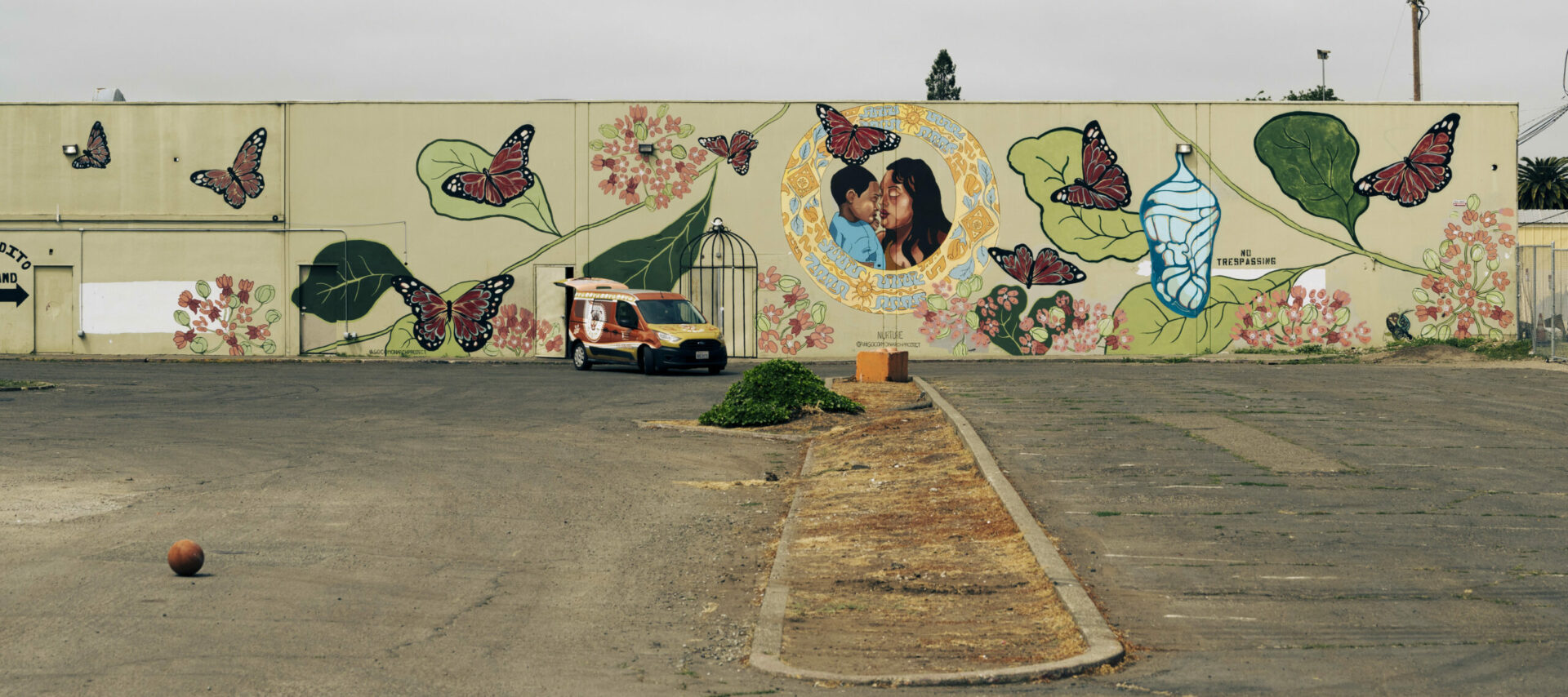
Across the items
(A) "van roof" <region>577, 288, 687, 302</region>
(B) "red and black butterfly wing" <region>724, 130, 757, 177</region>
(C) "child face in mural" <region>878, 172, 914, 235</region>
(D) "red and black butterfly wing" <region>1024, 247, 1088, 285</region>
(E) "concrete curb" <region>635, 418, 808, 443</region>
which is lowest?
(E) "concrete curb" <region>635, 418, 808, 443</region>

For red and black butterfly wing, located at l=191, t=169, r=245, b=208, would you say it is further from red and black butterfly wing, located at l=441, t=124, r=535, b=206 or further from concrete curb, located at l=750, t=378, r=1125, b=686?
concrete curb, located at l=750, t=378, r=1125, b=686

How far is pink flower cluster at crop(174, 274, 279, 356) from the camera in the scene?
3366 centimetres

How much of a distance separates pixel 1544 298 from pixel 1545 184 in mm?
49996

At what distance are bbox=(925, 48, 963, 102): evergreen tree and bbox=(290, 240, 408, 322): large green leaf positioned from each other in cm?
5208

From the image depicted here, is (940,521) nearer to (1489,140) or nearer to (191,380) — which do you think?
(191,380)

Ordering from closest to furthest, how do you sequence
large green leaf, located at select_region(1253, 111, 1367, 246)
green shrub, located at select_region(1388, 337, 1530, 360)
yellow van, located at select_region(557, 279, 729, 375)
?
yellow van, located at select_region(557, 279, 729, 375)
green shrub, located at select_region(1388, 337, 1530, 360)
large green leaf, located at select_region(1253, 111, 1367, 246)

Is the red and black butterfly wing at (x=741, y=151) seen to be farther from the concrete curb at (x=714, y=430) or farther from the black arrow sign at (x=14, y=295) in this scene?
the black arrow sign at (x=14, y=295)

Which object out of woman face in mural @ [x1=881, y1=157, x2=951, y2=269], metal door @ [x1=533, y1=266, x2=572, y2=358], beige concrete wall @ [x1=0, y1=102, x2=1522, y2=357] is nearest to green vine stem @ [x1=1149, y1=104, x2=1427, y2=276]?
beige concrete wall @ [x1=0, y1=102, x2=1522, y2=357]

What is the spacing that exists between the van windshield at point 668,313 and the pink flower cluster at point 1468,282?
20.1 metres

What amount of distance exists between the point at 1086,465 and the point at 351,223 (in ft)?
88.9

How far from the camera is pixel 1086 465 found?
1124 cm

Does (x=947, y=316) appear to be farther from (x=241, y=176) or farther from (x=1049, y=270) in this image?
(x=241, y=176)

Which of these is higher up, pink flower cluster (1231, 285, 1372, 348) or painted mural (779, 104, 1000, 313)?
painted mural (779, 104, 1000, 313)

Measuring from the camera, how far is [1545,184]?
73.5 m
